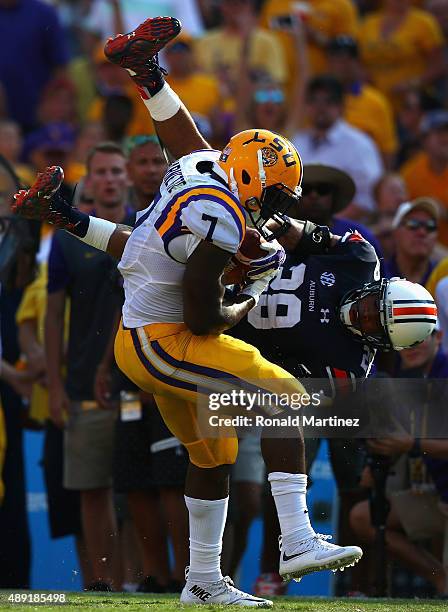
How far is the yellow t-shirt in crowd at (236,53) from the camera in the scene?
11734mm

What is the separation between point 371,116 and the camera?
37.1 feet

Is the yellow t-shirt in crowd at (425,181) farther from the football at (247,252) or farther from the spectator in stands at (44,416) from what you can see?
the football at (247,252)

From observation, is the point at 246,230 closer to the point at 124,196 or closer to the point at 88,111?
the point at 124,196

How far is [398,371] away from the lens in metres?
7.59

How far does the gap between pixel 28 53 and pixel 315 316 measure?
6419 millimetres

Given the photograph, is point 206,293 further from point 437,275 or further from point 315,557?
point 437,275

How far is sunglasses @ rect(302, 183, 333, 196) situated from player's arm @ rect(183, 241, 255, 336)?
1.96m

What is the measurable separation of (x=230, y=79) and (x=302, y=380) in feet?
18.9

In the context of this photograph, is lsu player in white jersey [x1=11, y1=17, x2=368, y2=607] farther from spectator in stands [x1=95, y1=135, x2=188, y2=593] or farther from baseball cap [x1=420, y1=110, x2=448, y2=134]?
baseball cap [x1=420, y1=110, x2=448, y2=134]

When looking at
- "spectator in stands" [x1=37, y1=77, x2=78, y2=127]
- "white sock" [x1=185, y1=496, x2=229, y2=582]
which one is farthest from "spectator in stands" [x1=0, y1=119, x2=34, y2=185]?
"white sock" [x1=185, y1=496, x2=229, y2=582]

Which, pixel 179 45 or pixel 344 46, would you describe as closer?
pixel 179 45

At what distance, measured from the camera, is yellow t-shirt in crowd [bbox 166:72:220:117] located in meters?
11.2

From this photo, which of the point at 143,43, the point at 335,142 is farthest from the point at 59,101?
the point at 143,43

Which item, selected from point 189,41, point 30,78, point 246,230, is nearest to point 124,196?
point 246,230
